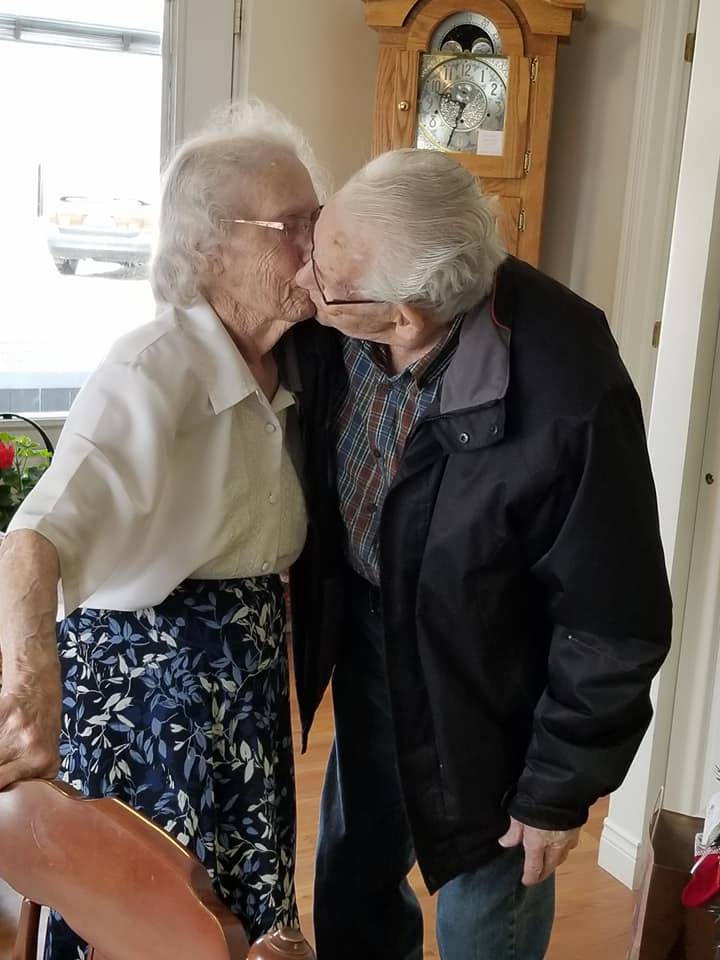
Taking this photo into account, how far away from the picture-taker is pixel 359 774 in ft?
5.27

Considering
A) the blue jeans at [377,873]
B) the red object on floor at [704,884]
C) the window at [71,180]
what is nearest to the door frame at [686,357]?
the red object on floor at [704,884]

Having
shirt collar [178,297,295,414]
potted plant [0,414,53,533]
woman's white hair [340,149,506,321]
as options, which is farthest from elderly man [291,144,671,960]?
potted plant [0,414,53,533]

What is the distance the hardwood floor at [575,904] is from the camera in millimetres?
2154

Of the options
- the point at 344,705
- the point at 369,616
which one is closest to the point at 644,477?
the point at 369,616

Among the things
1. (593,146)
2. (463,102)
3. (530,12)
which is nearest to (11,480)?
(463,102)

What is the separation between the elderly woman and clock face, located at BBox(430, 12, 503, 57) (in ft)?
6.73

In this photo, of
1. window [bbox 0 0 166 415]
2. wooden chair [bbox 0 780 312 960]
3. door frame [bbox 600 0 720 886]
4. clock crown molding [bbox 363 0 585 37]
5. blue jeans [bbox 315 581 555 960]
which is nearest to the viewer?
wooden chair [bbox 0 780 312 960]

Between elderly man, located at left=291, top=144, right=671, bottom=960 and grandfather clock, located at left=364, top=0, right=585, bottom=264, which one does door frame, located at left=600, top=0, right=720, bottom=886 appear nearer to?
elderly man, located at left=291, top=144, right=671, bottom=960

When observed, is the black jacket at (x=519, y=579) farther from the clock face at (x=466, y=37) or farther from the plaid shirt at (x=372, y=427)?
the clock face at (x=466, y=37)

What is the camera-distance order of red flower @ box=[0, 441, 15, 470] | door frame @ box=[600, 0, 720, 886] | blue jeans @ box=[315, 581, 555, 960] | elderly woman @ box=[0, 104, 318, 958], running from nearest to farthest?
1. elderly woman @ box=[0, 104, 318, 958]
2. blue jeans @ box=[315, 581, 555, 960]
3. door frame @ box=[600, 0, 720, 886]
4. red flower @ box=[0, 441, 15, 470]

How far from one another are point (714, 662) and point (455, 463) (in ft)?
3.84

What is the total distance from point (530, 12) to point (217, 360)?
234cm

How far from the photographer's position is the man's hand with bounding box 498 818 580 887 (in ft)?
4.37

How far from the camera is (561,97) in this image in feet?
11.5
